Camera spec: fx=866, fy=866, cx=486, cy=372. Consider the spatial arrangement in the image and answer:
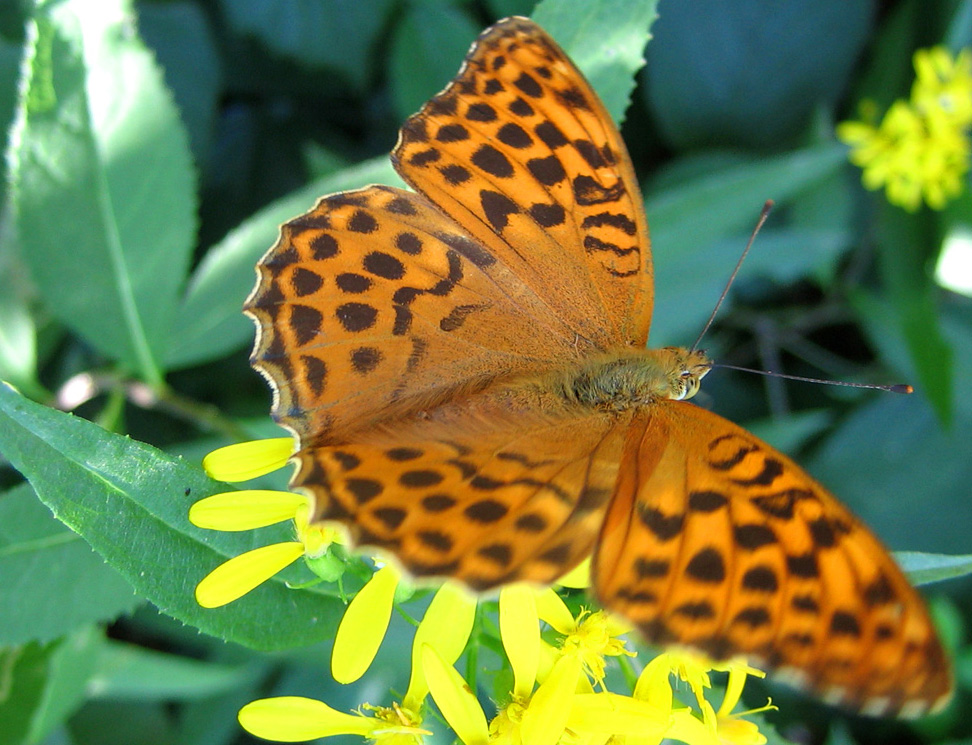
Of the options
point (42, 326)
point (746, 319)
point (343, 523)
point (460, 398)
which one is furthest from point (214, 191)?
point (343, 523)

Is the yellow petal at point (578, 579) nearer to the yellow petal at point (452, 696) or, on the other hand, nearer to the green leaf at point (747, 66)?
the yellow petal at point (452, 696)

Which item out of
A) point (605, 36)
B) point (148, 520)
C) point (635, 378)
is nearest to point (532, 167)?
point (605, 36)

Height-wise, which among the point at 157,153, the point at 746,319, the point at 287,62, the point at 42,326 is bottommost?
the point at 42,326

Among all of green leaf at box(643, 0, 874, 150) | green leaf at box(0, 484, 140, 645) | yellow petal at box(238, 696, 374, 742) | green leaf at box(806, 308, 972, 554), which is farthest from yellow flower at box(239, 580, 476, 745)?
green leaf at box(643, 0, 874, 150)

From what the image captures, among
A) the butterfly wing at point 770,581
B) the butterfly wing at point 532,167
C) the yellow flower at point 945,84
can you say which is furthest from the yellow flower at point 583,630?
the yellow flower at point 945,84

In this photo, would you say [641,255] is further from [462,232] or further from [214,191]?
[214,191]
